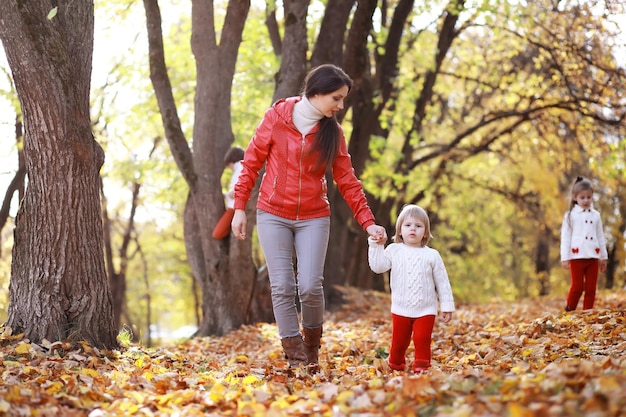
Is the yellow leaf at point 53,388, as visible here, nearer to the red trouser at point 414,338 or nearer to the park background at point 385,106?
the red trouser at point 414,338

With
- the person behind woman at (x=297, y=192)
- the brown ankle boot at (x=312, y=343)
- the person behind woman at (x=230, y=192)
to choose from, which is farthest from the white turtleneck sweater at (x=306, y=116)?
the person behind woman at (x=230, y=192)

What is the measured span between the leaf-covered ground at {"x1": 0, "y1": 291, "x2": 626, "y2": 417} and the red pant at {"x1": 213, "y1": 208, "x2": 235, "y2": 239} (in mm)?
2159

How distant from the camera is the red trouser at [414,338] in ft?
18.8

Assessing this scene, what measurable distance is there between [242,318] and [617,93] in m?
8.94

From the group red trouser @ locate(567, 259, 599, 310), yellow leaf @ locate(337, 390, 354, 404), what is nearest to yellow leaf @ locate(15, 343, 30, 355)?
yellow leaf @ locate(337, 390, 354, 404)

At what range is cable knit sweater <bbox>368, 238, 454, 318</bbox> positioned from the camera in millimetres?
5789

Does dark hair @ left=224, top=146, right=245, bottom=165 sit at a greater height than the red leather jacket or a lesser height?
greater

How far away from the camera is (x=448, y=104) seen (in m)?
23.9

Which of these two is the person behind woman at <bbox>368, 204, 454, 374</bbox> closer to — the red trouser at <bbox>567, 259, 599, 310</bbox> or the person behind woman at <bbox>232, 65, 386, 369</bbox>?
the person behind woman at <bbox>232, 65, 386, 369</bbox>

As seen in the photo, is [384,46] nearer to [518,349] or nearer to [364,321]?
[364,321]

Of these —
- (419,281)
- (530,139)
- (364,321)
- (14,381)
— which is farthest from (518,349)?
(530,139)

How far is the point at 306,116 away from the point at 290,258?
1.13m

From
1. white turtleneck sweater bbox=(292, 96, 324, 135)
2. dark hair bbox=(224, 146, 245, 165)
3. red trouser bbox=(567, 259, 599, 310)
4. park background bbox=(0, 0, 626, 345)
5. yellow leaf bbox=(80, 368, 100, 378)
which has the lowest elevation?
yellow leaf bbox=(80, 368, 100, 378)

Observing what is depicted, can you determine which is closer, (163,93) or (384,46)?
(163,93)
